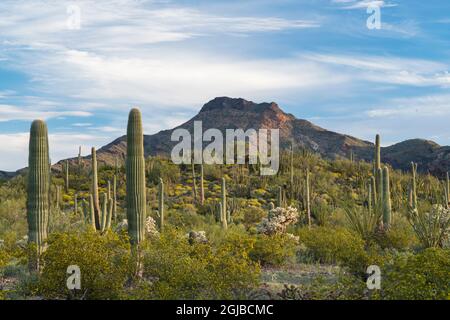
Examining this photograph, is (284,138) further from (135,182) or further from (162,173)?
(135,182)

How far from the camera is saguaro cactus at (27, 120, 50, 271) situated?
13.0 meters

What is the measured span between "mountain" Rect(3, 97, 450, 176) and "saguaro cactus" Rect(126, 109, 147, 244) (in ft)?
175

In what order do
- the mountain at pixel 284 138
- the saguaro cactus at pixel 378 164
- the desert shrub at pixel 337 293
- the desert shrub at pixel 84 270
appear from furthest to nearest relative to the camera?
the mountain at pixel 284 138
the saguaro cactus at pixel 378 164
the desert shrub at pixel 84 270
the desert shrub at pixel 337 293

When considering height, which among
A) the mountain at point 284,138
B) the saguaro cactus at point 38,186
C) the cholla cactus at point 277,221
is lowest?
the cholla cactus at point 277,221

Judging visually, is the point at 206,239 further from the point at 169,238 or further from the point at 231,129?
the point at 231,129

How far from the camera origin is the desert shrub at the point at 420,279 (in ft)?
29.5

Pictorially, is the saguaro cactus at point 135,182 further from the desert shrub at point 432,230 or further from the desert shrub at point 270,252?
the desert shrub at point 432,230

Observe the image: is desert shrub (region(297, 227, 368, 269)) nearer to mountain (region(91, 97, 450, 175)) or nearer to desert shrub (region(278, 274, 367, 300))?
desert shrub (region(278, 274, 367, 300))

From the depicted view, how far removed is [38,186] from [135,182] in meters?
2.26

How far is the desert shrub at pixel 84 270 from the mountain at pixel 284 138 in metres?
55.3

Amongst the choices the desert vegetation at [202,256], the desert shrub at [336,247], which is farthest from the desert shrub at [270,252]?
the desert shrub at [336,247]

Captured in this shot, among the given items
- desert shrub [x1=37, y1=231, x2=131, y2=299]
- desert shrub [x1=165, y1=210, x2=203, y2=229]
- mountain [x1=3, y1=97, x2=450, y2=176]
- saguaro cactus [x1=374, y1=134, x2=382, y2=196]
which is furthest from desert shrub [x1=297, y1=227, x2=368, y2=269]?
mountain [x1=3, y1=97, x2=450, y2=176]

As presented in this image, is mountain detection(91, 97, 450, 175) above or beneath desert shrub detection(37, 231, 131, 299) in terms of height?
above

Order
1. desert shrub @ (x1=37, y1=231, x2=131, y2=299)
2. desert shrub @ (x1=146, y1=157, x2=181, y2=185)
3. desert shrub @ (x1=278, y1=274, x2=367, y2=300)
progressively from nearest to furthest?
desert shrub @ (x1=278, y1=274, x2=367, y2=300) → desert shrub @ (x1=37, y1=231, x2=131, y2=299) → desert shrub @ (x1=146, y1=157, x2=181, y2=185)
